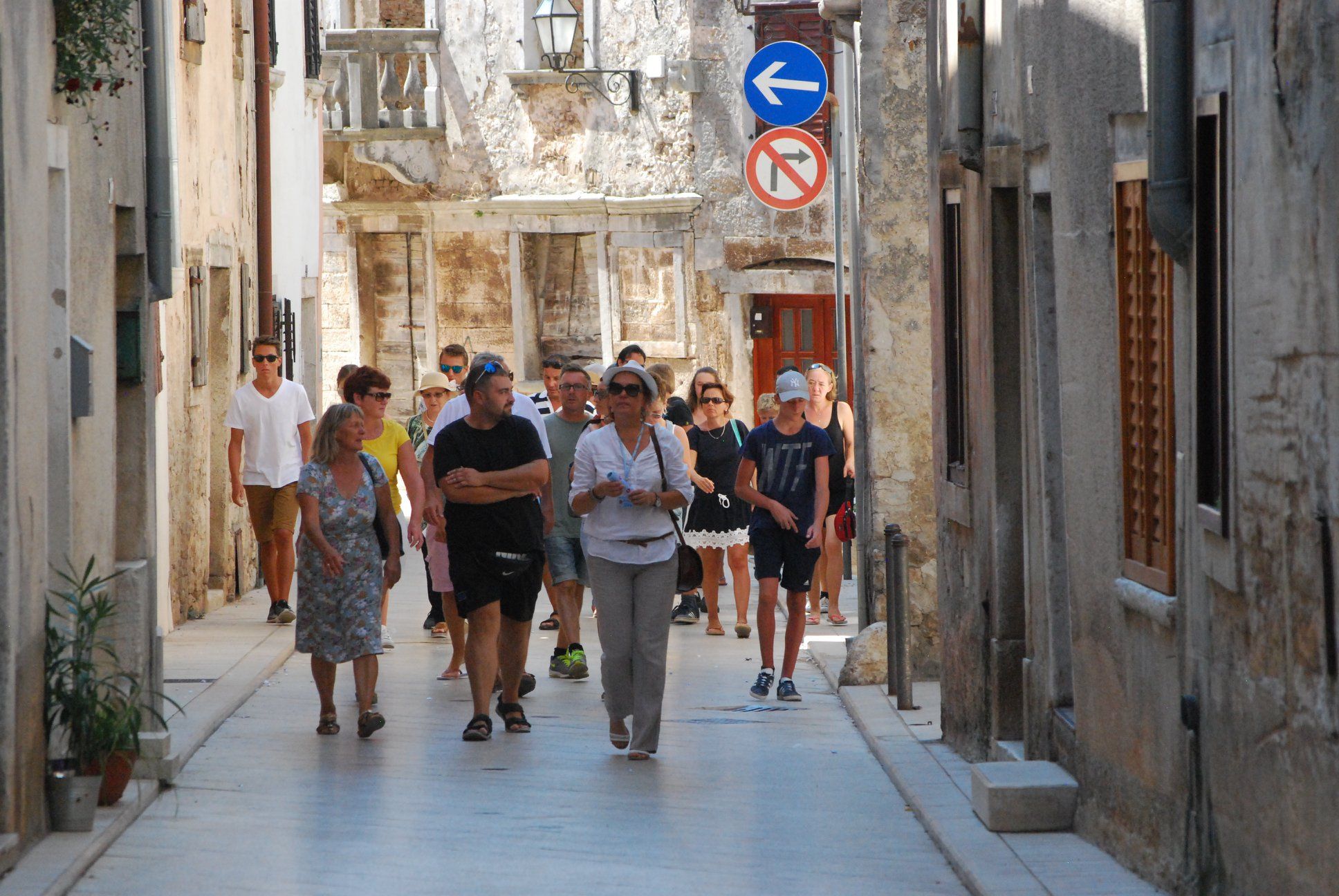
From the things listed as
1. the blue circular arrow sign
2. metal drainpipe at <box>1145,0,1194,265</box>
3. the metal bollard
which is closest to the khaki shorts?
the blue circular arrow sign

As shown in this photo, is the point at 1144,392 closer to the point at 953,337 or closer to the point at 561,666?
the point at 953,337

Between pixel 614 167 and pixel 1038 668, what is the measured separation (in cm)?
1749

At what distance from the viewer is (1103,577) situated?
701 centimetres

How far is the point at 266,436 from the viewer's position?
14.0m

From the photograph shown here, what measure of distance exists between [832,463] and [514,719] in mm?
4750

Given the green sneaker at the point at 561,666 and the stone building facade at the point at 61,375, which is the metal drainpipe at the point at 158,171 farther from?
the green sneaker at the point at 561,666

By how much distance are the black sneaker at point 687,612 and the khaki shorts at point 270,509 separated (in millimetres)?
2727

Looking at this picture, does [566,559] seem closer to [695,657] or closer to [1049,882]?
[695,657]

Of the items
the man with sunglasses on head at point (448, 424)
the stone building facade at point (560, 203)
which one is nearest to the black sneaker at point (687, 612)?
the man with sunglasses on head at point (448, 424)

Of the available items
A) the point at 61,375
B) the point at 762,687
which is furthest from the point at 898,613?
the point at 61,375

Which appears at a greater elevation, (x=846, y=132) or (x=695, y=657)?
(x=846, y=132)

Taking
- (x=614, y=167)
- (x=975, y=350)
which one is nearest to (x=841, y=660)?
(x=975, y=350)

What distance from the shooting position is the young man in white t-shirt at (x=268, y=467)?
13.8 m

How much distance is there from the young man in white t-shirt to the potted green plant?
6158 millimetres
